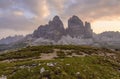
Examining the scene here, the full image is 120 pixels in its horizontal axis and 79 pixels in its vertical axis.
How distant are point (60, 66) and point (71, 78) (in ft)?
10.0

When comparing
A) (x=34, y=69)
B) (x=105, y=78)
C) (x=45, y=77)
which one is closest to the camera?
(x=45, y=77)

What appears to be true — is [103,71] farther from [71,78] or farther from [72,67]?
[71,78]

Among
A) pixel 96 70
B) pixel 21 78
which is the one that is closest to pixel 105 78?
pixel 96 70

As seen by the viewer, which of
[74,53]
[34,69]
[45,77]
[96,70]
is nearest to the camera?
[45,77]

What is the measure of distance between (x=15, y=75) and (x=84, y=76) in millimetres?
8961

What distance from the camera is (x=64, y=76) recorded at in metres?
32.1

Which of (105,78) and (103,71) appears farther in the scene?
(103,71)

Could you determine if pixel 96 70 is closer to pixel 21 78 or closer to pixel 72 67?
pixel 72 67

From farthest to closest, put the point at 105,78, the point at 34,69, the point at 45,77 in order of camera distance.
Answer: the point at 105,78, the point at 34,69, the point at 45,77

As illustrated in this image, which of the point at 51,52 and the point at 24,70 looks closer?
the point at 24,70

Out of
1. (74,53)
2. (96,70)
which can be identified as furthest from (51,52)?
(96,70)

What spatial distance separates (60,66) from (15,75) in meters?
6.07

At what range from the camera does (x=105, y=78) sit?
35875 mm

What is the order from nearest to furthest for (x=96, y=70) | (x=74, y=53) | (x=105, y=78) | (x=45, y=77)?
(x=45, y=77) → (x=105, y=78) → (x=96, y=70) → (x=74, y=53)
